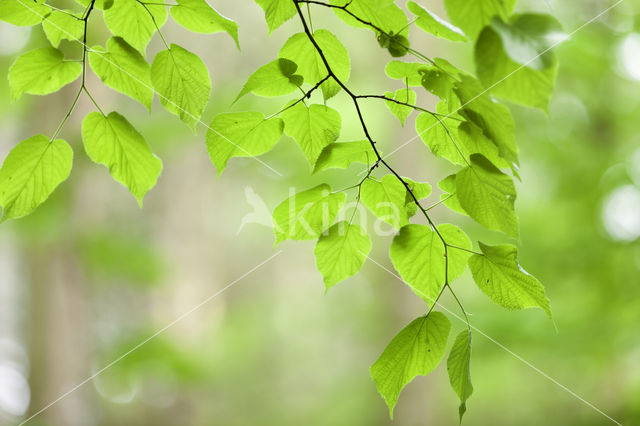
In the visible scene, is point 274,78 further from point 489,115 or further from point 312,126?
point 489,115

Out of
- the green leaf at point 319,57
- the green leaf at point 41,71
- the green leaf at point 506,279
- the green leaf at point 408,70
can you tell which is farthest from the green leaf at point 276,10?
the green leaf at point 506,279

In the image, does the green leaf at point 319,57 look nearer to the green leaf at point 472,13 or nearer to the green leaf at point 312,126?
the green leaf at point 312,126

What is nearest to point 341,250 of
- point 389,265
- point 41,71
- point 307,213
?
point 307,213

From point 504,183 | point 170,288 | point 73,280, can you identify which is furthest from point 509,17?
point 170,288

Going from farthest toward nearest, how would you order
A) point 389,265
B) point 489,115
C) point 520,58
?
point 389,265 → point 489,115 → point 520,58

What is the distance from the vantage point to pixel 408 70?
0.56m

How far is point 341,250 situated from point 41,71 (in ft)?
1.43

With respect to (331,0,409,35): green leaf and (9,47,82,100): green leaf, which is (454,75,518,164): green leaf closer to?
(331,0,409,35): green leaf

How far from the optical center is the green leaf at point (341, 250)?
630mm

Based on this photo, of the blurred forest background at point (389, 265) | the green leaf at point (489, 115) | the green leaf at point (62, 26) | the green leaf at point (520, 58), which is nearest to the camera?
the green leaf at point (520, 58)

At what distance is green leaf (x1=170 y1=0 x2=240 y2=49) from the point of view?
1.84 ft

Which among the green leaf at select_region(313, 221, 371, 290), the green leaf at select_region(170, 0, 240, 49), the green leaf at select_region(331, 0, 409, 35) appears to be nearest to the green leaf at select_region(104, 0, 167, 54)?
the green leaf at select_region(170, 0, 240, 49)

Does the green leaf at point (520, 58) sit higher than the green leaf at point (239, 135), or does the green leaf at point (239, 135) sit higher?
the green leaf at point (520, 58)

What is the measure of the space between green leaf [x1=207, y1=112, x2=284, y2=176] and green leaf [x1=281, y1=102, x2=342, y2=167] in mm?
22
